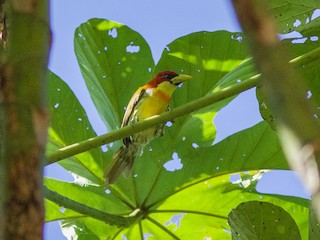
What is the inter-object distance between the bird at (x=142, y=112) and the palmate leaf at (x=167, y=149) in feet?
0.16

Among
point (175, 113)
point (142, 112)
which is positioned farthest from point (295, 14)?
point (142, 112)

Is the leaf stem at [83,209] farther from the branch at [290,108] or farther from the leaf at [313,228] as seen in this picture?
the branch at [290,108]

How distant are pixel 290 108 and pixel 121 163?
2.86 m

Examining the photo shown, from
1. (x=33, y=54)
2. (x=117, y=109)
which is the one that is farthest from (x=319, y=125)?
(x=117, y=109)

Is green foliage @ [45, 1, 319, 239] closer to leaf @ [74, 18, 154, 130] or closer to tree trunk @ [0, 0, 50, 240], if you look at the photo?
leaf @ [74, 18, 154, 130]

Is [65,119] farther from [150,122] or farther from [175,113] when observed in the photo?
[175,113]

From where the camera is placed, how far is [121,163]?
3.36m

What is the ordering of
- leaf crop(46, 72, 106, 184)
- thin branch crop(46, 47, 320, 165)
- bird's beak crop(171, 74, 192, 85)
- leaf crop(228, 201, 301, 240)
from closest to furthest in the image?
1. thin branch crop(46, 47, 320, 165)
2. leaf crop(228, 201, 301, 240)
3. leaf crop(46, 72, 106, 184)
4. bird's beak crop(171, 74, 192, 85)

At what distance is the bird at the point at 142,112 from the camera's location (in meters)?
3.29

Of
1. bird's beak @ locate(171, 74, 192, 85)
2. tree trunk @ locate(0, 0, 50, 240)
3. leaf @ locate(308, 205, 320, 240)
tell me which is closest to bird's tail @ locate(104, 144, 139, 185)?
bird's beak @ locate(171, 74, 192, 85)

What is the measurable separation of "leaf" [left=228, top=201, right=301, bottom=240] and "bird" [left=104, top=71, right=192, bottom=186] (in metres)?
1.03

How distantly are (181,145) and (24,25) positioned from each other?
258 centimetres

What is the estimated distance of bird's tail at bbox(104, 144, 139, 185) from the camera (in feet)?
10.7

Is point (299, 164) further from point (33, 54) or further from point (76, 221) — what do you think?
point (76, 221)
